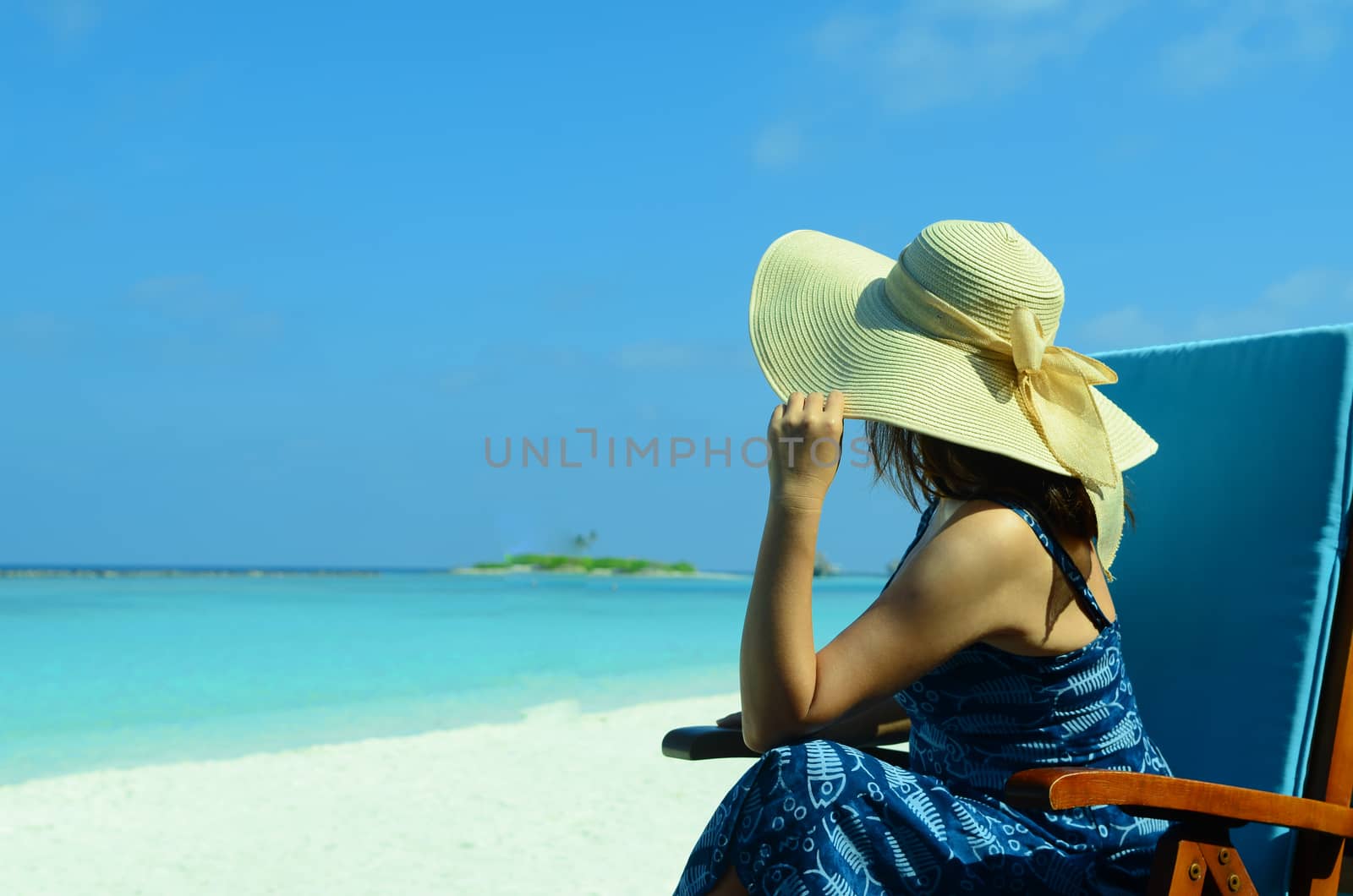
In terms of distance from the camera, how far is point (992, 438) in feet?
4.48

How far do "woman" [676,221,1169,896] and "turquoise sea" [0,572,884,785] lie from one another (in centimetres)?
503

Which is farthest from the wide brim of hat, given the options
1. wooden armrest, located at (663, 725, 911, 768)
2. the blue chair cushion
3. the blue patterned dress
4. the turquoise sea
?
the turquoise sea

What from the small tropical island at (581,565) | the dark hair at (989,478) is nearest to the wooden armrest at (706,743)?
the dark hair at (989,478)

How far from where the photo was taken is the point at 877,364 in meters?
1.45

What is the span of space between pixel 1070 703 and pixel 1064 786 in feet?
1.13

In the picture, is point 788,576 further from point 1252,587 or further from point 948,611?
point 1252,587

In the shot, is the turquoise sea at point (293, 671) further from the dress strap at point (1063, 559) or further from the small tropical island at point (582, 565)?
the small tropical island at point (582, 565)

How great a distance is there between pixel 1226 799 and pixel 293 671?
11.5 meters

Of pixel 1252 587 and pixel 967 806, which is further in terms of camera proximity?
pixel 1252 587

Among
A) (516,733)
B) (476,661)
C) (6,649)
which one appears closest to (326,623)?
(6,649)

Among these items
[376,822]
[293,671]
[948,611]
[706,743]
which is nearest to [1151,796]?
[948,611]

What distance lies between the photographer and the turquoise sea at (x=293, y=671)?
7926 mm

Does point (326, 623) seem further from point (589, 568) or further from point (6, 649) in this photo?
point (589, 568)

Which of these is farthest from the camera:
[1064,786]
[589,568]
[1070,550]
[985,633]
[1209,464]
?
[589,568]
